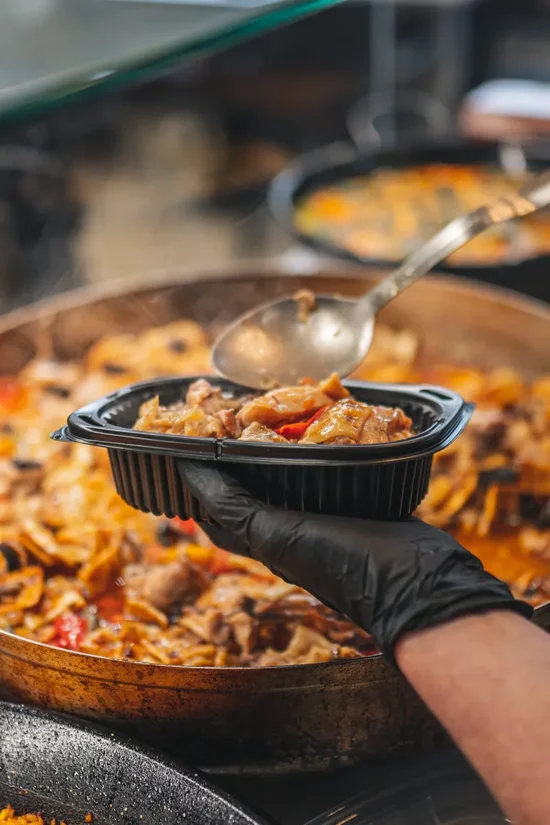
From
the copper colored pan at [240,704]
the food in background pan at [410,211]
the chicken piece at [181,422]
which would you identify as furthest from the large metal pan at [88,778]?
the food in background pan at [410,211]

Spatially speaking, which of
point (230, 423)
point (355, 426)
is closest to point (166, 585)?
point (230, 423)

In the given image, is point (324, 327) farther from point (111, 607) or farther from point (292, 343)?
point (111, 607)

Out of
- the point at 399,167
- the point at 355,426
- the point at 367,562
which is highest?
the point at 355,426

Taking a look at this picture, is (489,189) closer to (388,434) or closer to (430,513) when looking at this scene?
(430,513)

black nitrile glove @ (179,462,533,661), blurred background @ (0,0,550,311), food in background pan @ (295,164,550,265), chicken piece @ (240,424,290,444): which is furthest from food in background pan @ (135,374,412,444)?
blurred background @ (0,0,550,311)

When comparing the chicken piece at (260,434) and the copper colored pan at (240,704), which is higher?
the chicken piece at (260,434)

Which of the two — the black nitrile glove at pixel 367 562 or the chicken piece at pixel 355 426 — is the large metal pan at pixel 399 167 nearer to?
the chicken piece at pixel 355 426
